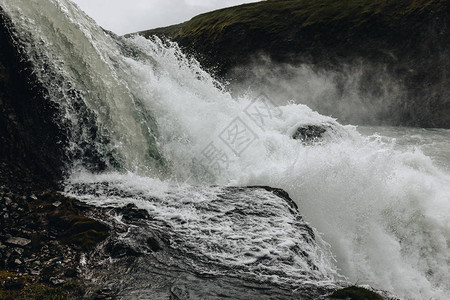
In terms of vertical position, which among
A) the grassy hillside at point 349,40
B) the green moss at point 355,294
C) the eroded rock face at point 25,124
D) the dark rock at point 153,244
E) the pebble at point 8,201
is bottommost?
the green moss at point 355,294

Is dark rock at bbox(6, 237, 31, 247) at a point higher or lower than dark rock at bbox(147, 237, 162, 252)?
higher

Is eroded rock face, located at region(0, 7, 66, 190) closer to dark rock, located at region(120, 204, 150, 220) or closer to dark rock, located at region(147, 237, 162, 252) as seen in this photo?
dark rock, located at region(120, 204, 150, 220)

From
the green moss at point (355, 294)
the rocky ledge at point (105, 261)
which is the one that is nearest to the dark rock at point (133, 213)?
the rocky ledge at point (105, 261)

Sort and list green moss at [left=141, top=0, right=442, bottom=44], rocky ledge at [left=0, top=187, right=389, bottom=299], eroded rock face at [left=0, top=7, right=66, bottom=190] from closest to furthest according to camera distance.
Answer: rocky ledge at [left=0, top=187, right=389, bottom=299] → eroded rock face at [left=0, top=7, right=66, bottom=190] → green moss at [left=141, top=0, right=442, bottom=44]

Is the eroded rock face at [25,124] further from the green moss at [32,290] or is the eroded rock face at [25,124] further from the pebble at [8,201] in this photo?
the green moss at [32,290]

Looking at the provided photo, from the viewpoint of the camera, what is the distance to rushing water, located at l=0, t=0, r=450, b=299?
8.53 meters

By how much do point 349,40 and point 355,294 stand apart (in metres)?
28.0

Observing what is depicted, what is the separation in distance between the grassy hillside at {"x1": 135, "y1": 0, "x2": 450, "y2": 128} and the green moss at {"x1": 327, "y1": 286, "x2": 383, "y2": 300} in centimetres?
2456

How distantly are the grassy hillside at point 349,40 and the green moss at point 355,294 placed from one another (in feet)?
80.6

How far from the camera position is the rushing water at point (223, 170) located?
28.0 ft

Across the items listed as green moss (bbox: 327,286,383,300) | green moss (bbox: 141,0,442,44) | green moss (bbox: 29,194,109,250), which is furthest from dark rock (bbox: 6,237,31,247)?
green moss (bbox: 141,0,442,44)

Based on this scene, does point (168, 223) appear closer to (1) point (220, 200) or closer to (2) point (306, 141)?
(1) point (220, 200)

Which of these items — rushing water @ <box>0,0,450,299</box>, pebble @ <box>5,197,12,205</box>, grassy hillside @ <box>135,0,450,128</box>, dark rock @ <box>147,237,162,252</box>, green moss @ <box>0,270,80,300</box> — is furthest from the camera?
grassy hillside @ <box>135,0,450,128</box>

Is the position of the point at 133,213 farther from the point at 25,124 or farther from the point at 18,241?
the point at 25,124
